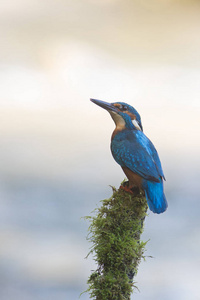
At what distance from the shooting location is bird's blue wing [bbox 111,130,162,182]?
14.6 feet

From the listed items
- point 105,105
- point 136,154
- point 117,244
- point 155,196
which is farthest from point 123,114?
point 117,244

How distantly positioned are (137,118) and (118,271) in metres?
1.54

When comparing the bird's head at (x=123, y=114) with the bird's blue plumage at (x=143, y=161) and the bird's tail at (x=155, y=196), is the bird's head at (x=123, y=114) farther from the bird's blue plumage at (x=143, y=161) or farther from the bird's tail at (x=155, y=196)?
the bird's tail at (x=155, y=196)

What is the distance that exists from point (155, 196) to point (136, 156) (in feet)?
1.44

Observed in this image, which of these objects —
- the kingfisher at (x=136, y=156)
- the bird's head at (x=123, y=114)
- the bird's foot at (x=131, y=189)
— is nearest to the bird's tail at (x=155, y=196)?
the kingfisher at (x=136, y=156)

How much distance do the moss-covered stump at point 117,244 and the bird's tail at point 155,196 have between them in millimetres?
118

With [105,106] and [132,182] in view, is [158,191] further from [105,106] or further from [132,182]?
[105,106]

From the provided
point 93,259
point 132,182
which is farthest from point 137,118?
point 93,259

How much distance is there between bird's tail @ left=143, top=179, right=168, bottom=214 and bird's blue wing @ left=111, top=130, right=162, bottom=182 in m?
0.06

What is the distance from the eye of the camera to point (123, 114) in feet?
15.6

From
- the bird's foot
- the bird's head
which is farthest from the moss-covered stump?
the bird's head

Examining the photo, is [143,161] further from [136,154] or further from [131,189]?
[131,189]

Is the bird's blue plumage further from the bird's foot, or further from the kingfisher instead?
the bird's foot

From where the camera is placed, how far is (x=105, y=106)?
4.77 m
